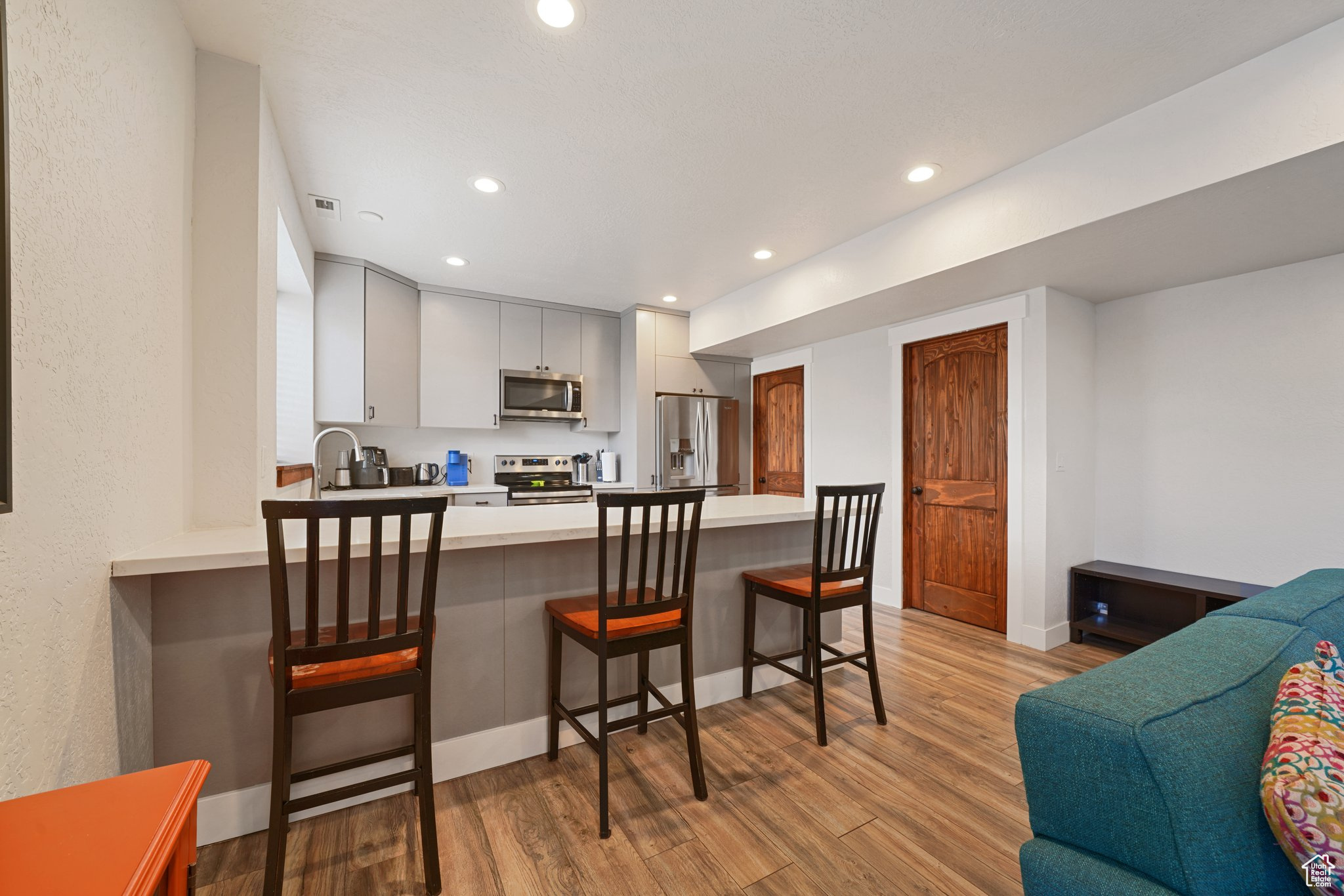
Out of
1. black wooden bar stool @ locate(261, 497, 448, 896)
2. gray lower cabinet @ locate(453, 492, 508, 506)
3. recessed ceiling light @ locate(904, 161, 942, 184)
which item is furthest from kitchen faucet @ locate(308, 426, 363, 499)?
recessed ceiling light @ locate(904, 161, 942, 184)

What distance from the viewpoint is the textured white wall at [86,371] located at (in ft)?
3.17

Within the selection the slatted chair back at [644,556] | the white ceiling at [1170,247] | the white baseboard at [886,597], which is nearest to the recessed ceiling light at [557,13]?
the slatted chair back at [644,556]

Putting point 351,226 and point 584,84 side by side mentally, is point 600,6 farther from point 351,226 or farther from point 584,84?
point 351,226

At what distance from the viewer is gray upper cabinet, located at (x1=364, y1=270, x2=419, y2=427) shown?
3.94 metres

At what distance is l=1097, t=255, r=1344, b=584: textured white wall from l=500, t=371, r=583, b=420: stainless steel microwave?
387 cm

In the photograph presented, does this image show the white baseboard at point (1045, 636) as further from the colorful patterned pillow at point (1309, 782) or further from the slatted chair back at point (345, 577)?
the slatted chair back at point (345, 577)

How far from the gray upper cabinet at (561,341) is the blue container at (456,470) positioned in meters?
1.06

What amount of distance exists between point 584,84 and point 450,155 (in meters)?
0.81

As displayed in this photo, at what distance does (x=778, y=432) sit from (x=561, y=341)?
2202 millimetres

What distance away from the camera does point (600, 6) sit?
5.53 ft

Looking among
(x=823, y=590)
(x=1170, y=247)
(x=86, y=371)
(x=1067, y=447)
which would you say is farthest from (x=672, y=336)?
(x=86, y=371)


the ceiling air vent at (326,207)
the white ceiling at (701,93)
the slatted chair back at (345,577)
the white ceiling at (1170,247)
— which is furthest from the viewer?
the ceiling air vent at (326,207)

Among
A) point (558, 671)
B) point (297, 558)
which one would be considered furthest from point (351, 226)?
point (558, 671)

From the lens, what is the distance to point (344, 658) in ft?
4.42
